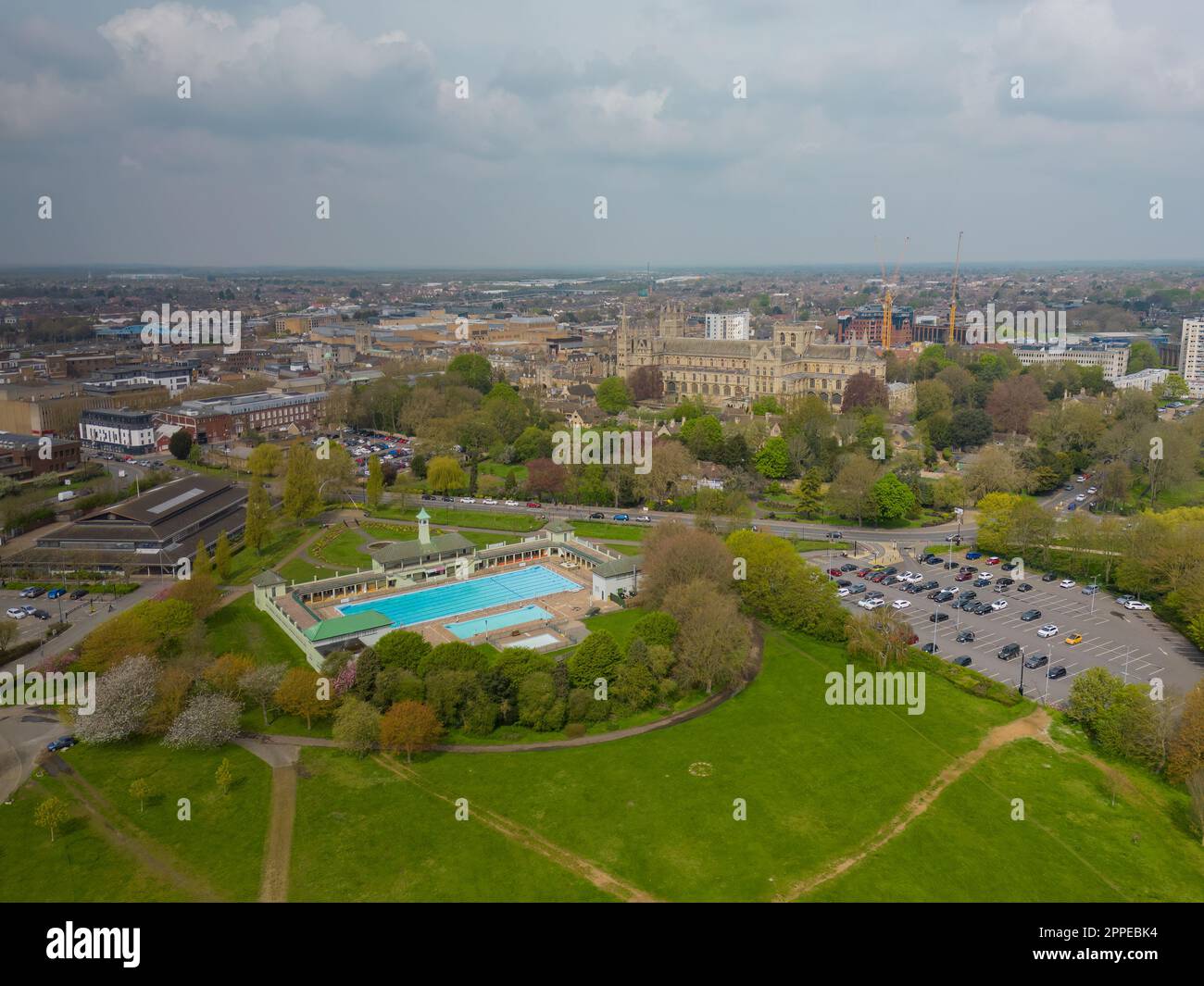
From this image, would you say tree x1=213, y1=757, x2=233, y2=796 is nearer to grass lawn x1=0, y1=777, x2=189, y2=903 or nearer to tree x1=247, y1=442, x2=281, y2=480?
grass lawn x1=0, y1=777, x2=189, y2=903

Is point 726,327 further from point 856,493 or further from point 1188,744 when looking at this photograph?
point 1188,744

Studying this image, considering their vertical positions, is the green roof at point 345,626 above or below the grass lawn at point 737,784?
above

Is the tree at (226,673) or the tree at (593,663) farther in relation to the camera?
the tree at (593,663)

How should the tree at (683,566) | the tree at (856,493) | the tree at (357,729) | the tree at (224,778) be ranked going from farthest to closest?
the tree at (856,493) → the tree at (683,566) → the tree at (357,729) → the tree at (224,778)

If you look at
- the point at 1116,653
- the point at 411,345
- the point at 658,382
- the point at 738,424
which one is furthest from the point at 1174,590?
the point at 411,345
